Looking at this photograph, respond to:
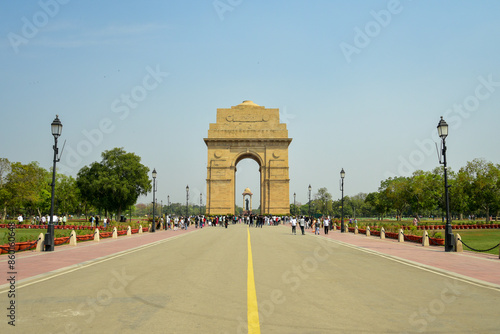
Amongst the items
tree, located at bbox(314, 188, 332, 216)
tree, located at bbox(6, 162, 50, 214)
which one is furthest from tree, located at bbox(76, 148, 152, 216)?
tree, located at bbox(314, 188, 332, 216)

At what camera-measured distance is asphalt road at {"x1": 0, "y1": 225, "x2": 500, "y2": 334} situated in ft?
18.5

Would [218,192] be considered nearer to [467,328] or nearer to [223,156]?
[223,156]

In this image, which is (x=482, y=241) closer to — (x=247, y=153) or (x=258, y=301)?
(x=258, y=301)

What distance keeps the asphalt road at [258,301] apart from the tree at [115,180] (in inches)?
1917

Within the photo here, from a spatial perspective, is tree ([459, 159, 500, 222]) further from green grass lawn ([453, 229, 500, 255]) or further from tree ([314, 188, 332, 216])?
tree ([314, 188, 332, 216])

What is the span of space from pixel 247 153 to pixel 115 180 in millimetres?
23928

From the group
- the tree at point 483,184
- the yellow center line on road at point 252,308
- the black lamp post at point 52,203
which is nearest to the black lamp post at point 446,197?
the yellow center line on road at point 252,308

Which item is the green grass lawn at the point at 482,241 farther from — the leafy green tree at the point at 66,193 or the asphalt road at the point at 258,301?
the leafy green tree at the point at 66,193

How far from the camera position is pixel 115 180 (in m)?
57.7

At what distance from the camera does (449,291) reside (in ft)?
27.5

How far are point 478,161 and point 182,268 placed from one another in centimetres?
6296

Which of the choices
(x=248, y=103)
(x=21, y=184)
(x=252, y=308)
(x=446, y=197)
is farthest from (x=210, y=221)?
(x=252, y=308)

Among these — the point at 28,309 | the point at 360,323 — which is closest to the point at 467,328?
the point at 360,323

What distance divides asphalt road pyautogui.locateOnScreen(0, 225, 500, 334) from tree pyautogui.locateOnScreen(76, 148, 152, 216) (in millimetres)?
48696
